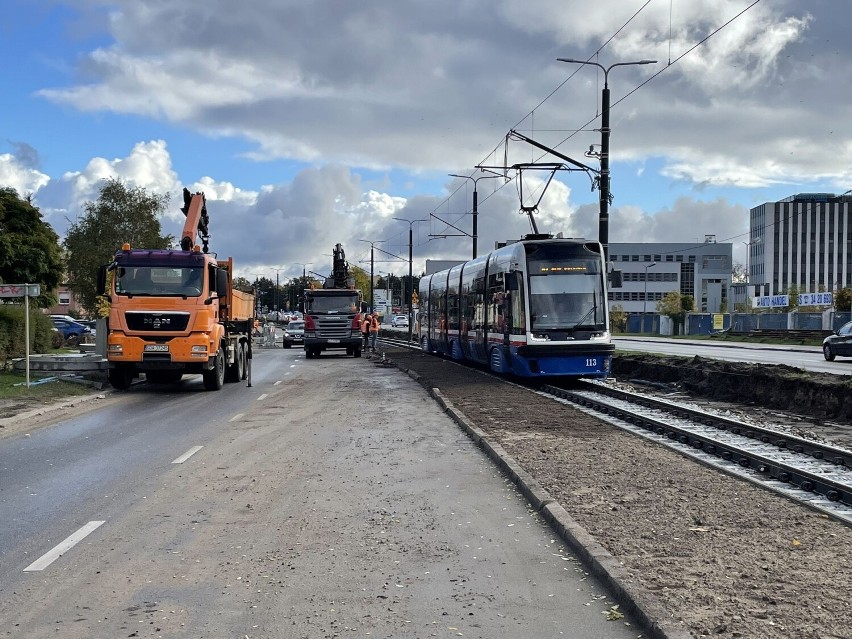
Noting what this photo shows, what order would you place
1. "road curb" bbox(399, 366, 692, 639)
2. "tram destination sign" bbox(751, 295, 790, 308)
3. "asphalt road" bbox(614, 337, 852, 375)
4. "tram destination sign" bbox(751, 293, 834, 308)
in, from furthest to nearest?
"tram destination sign" bbox(751, 295, 790, 308)
"tram destination sign" bbox(751, 293, 834, 308)
"asphalt road" bbox(614, 337, 852, 375)
"road curb" bbox(399, 366, 692, 639)

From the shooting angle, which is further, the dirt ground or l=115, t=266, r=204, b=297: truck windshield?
l=115, t=266, r=204, b=297: truck windshield

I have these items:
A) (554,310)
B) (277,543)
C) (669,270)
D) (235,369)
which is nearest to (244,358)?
(235,369)

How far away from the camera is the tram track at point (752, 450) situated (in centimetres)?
941

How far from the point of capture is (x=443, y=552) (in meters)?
6.93

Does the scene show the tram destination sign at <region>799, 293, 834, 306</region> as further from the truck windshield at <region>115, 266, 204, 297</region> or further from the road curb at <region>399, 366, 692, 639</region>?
the road curb at <region>399, 366, 692, 639</region>

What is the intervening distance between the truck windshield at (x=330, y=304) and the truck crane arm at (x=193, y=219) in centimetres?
1070

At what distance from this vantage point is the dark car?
33188 mm

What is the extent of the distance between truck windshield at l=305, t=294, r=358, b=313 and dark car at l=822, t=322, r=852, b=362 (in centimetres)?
1841

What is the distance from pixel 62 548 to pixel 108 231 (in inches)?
2478

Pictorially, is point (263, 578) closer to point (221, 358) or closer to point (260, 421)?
point (260, 421)

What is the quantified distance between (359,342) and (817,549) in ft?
111

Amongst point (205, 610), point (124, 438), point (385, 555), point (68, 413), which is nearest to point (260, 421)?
point (124, 438)

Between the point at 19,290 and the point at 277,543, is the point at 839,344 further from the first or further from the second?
the point at 277,543

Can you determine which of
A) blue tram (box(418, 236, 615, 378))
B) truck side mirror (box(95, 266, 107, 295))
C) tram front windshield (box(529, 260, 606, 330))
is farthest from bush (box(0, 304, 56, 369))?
tram front windshield (box(529, 260, 606, 330))
